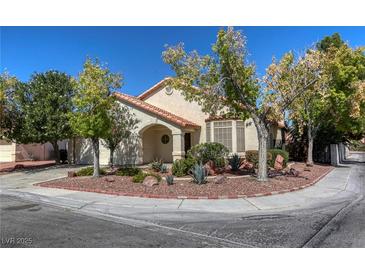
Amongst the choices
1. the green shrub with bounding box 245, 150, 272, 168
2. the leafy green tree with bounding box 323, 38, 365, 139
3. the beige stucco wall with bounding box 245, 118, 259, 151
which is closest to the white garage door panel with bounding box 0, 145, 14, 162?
the beige stucco wall with bounding box 245, 118, 259, 151

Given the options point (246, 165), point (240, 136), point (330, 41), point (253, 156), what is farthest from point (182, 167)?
point (330, 41)

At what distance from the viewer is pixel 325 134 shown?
24.2 metres

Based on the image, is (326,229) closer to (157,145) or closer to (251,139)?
(251,139)

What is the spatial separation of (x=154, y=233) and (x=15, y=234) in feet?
9.22

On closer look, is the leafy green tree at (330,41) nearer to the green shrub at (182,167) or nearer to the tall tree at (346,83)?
the tall tree at (346,83)

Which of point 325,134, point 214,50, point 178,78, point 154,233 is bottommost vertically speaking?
point 154,233

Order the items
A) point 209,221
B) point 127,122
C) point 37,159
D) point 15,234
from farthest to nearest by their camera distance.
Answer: point 37,159 < point 127,122 < point 209,221 < point 15,234

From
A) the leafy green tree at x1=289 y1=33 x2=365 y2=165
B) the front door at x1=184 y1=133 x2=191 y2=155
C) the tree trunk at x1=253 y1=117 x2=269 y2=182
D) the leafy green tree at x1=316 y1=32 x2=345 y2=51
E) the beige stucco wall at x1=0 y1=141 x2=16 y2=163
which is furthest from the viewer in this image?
the beige stucco wall at x1=0 y1=141 x2=16 y2=163

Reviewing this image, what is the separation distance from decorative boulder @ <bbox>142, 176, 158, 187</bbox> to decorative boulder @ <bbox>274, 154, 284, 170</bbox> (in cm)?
830

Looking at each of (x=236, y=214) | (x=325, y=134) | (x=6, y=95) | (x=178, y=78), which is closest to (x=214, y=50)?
(x=178, y=78)

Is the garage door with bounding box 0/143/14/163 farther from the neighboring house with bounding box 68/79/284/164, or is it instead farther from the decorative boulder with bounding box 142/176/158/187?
the decorative boulder with bounding box 142/176/158/187

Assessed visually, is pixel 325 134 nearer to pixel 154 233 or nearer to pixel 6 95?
pixel 154 233

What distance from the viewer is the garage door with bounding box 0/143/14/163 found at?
2908 cm

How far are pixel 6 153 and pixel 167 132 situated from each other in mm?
17715
